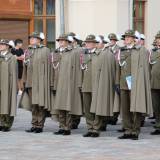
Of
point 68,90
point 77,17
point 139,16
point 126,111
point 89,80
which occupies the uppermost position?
point 139,16

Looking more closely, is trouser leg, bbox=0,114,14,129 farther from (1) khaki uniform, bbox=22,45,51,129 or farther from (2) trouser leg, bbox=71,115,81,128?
(2) trouser leg, bbox=71,115,81,128

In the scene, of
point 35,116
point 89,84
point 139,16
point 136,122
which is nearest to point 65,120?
point 35,116

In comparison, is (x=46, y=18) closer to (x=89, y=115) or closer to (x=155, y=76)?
(x=155, y=76)

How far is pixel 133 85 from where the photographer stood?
44.1ft

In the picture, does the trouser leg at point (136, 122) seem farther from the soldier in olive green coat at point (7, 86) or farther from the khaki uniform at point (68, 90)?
the soldier in olive green coat at point (7, 86)

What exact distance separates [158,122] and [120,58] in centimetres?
198

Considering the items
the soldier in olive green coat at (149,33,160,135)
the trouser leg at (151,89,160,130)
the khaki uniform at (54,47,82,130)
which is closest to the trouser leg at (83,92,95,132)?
the khaki uniform at (54,47,82,130)

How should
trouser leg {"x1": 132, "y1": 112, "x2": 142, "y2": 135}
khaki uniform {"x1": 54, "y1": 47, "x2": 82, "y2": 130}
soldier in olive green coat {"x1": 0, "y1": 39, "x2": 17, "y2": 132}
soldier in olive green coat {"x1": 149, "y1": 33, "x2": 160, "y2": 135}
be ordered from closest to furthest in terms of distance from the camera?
trouser leg {"x1": 132, "y1": 112, "x2": 142, "y2": 135} → khaki uniform {"x1": 54, "y1": 47, "x2": 82, "y2": 130} → soldier in olive green coat {"x1": 0, "y1": 39, "x2": 17, "y2": 132} → soldier in olive green coat {"x1": 149, "y1": 33, "x2": 160, "y2": 135}

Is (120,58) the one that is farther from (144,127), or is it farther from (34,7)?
(34,7)

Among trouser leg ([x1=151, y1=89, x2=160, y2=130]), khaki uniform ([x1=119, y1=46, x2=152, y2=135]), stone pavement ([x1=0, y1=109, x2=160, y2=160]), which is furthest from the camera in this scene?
trouser leg ([x1=151, y1=89, x2=160, y2=130])

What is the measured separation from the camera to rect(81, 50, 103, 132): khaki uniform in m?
14.0

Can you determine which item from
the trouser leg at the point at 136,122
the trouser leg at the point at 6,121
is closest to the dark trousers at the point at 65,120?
the trouser leg at the point at 6,121

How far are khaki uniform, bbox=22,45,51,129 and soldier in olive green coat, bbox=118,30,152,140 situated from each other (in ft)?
5.58

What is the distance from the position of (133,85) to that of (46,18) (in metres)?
12.6
